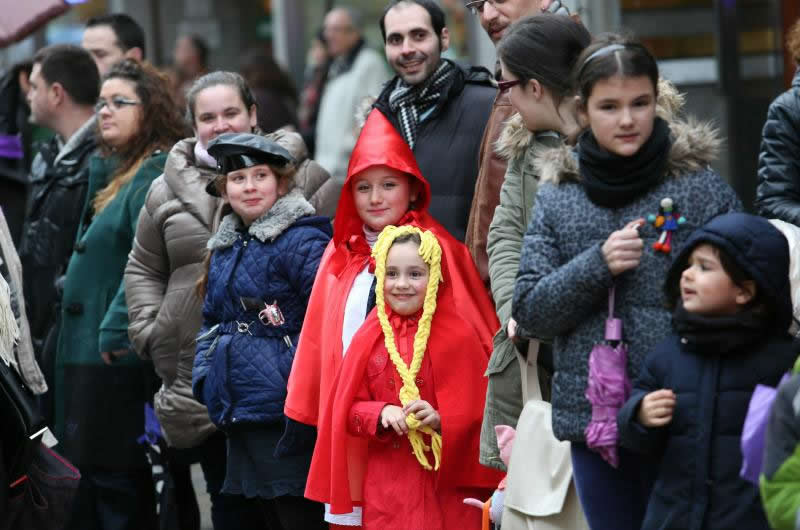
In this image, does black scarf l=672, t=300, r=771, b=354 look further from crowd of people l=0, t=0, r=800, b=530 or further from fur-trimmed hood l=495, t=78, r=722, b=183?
fur-trimmed hood l=495, t=78, r=722, b=183

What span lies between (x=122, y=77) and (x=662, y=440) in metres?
4.28

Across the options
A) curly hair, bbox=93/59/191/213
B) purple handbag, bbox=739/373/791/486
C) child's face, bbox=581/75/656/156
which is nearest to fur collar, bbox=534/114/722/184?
child's face, bbox=581/75/656/156

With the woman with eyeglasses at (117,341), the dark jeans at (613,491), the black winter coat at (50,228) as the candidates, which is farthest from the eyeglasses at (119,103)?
the dark jeans at (613,491)

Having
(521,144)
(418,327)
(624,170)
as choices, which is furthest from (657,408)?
(418,327)

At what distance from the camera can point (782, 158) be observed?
227 inches

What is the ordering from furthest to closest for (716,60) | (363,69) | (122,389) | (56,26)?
1. (56,26)
2. (363,69)
3. (716,60)
4. (122,389)

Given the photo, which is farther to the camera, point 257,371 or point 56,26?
point 56,26

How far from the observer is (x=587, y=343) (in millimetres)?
4469

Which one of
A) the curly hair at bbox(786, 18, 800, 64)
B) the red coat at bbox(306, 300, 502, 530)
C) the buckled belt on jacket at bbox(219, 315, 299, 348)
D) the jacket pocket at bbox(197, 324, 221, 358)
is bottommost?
the red coat at bbox(306, 300, 502, 530)

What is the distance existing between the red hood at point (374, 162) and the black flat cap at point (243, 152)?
408 millimetres

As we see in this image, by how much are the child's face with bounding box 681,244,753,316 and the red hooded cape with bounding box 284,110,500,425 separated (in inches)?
61.0

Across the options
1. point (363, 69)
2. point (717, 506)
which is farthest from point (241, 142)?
point (363, 69)

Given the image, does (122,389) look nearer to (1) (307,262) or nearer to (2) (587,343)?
(1) (307,262)

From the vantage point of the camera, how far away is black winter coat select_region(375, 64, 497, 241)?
647 cm
